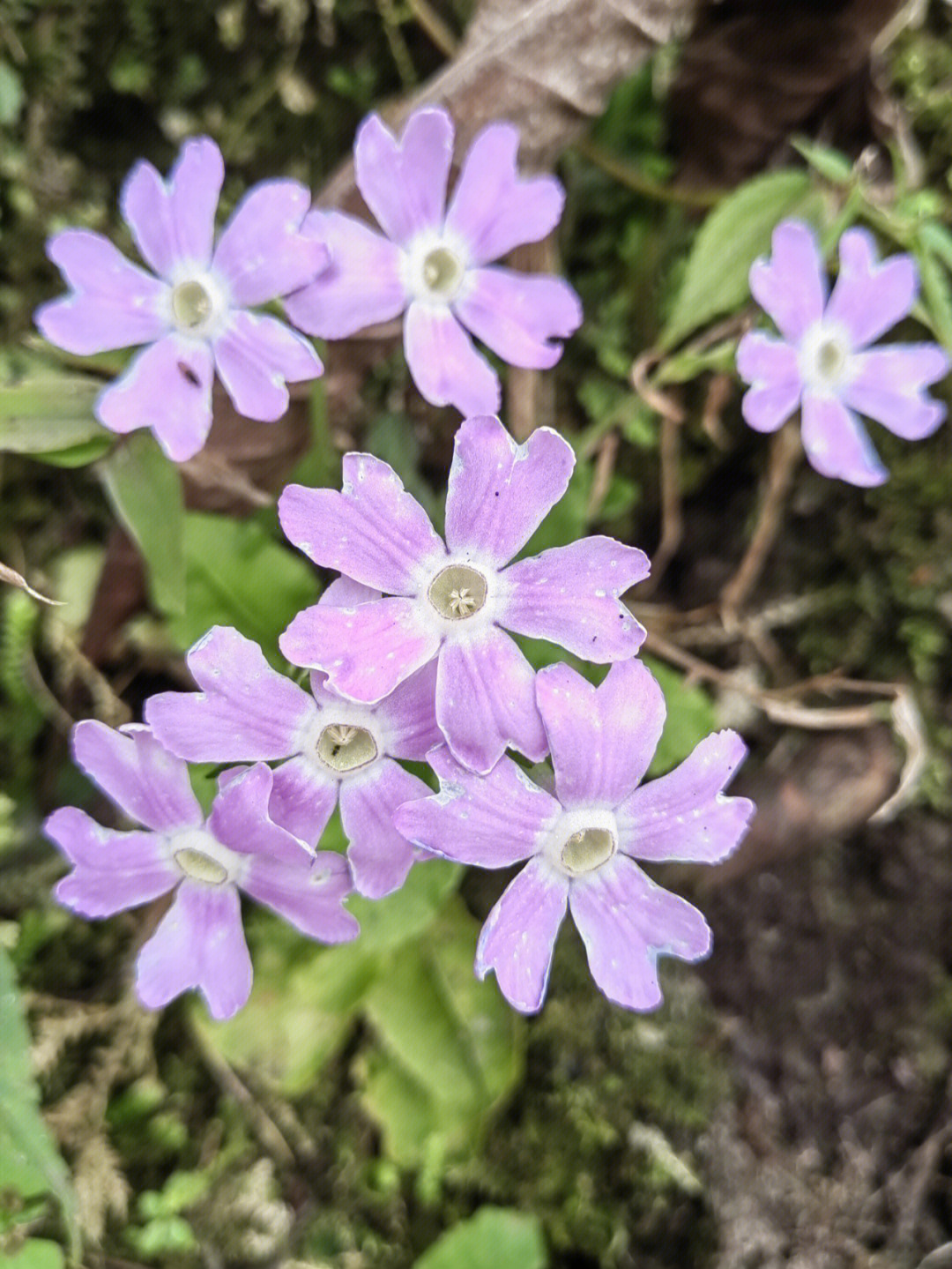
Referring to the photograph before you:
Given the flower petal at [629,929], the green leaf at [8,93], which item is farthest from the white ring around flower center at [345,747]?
the green leaf at [8,93]

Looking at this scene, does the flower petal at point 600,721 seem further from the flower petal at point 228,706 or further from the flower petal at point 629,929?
the flower petal at point 228,706

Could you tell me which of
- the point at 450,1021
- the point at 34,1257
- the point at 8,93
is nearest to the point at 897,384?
the point at 450,1021

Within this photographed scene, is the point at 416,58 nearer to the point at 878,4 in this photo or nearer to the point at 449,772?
the point at 878,4

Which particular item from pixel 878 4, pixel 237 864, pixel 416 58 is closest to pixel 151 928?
pixel 237 864

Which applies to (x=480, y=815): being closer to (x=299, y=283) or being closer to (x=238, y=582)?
(x=238, y=582)

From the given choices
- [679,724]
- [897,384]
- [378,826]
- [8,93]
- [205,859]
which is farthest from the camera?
[8,93]

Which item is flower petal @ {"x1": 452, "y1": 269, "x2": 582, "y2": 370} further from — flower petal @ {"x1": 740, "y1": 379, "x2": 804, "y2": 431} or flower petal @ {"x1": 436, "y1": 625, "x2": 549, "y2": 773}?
flower petal @ {"x1": 436, "y1": 625, "x2": 549, "y2": 773}
